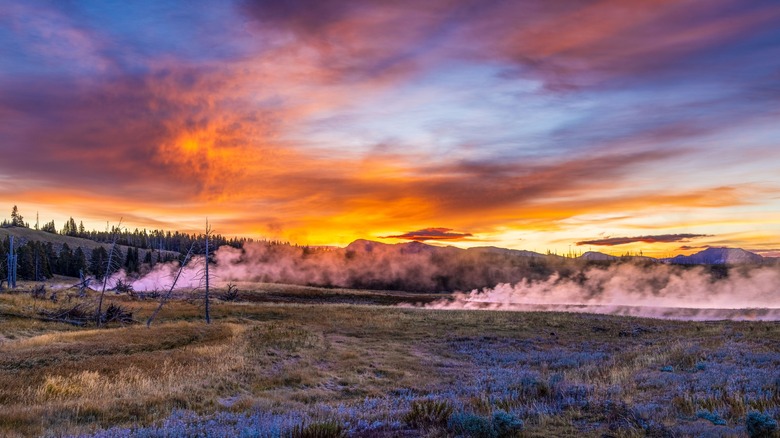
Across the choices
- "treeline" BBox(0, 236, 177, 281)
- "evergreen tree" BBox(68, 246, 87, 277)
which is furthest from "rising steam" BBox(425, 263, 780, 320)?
"evergreen tree" BBox(68, 246, 87, 277)

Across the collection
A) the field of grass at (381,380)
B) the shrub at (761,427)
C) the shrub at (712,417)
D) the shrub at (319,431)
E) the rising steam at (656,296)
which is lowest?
the rising steam at (656,296)

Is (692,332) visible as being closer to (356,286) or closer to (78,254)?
(356,286)

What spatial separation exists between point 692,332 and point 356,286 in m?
→ 97.1

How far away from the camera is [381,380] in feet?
62.4

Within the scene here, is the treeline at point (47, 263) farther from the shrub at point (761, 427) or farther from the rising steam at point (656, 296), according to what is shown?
the shrub at point (761, 427)

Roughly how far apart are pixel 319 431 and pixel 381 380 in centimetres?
1270

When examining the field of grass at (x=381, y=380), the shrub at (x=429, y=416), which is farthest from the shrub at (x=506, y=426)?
the shrub at (x=429, y=416)

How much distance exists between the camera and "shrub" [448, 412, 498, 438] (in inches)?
261

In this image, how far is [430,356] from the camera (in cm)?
2536

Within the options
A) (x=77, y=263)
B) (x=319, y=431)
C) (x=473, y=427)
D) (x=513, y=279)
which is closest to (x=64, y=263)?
(x=77, y=263)

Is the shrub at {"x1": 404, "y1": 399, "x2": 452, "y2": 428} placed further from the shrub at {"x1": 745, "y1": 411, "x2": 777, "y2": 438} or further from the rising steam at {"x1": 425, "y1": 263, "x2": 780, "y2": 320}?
the rising steam at {"x1": 425, "y1": 263, "x2": 780, "y2": 320}

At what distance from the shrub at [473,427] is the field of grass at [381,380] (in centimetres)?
3

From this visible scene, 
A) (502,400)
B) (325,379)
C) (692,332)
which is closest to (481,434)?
(502,400)

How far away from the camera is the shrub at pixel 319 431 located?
6.73m
